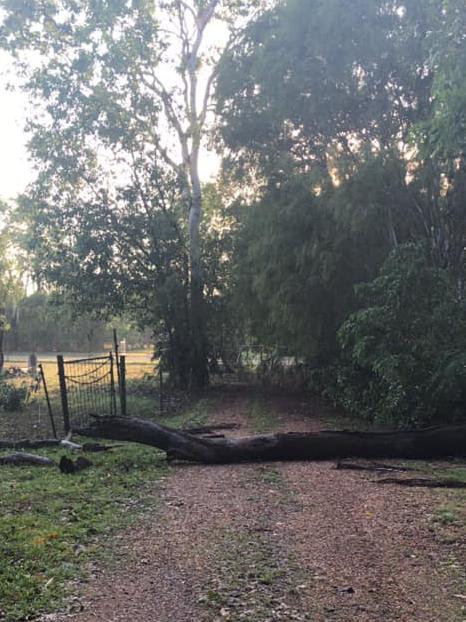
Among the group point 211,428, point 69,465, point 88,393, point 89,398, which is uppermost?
point 88,393

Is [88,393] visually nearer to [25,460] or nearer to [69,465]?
[25,460]

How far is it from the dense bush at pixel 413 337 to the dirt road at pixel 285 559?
3.75m

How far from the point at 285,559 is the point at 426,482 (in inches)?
113

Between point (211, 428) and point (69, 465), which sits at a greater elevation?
point (69, 465)

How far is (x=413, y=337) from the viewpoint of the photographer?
401 inches

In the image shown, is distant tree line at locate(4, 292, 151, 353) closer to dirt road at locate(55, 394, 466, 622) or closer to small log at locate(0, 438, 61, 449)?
small log at locate(0, 438, 61, 449)

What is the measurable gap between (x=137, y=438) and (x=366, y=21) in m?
9.12

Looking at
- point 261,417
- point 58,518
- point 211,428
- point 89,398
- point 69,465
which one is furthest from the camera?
point 89,398

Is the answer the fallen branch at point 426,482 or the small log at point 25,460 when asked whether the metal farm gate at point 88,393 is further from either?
the fallen branch at point 426,482

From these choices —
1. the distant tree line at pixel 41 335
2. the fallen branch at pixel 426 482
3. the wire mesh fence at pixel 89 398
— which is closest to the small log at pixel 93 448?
the wire mesh fence at pixel 89 398

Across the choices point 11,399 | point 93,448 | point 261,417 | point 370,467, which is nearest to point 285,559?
point 370,467

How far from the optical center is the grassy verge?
3756 millimetres

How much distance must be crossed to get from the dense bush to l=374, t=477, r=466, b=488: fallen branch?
308 cm

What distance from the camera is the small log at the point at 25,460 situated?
7.90m
